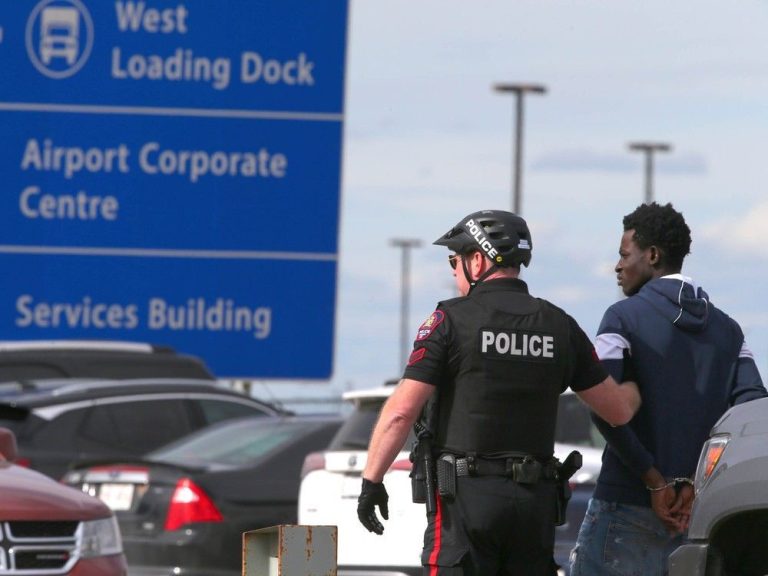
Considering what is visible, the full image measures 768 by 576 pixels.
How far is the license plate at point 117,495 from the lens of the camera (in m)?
11.7

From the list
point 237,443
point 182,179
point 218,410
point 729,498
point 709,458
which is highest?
point 182,179

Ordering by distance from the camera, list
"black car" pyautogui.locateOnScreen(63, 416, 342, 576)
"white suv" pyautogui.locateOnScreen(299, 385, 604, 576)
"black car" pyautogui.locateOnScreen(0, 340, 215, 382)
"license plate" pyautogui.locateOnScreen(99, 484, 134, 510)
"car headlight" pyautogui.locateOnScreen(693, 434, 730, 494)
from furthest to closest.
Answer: "black car" pyautogui.locateOnScreen(0, 340, 215, 382) < "license plate" pyautogui.locateOnScreen(99, 484, 134, 510) < "black car" pyautogui.locateOnScreen(63, 416, 342, 576) < "white suv" pyautogui.locateOnScreen(299, 385, 604, 576) < "car headlight" pyautogui.locateOnScreen(693, 434, 730, 494)

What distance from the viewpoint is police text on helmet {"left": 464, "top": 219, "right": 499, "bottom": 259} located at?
647cm

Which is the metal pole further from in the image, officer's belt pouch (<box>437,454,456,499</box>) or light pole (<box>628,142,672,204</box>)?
officer's belt pouch (<box>437,454,456,499</box>)

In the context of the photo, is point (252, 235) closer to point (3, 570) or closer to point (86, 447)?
point (86, 447)

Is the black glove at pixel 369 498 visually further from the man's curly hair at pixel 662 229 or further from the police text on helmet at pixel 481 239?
the man's curly hair at pixel 662 229

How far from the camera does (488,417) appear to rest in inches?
249

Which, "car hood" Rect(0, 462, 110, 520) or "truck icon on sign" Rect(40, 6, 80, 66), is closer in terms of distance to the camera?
"car hood" Rect(0, 462, 110, 520)

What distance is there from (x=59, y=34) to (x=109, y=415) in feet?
17.5

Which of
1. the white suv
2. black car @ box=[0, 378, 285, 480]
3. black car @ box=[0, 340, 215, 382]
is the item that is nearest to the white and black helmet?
the white suv

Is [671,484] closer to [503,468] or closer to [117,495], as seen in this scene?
[503,468]

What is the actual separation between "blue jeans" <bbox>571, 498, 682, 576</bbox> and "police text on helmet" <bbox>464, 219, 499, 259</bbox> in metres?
0.97

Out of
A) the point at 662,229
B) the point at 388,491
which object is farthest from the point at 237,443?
the point at 662,229

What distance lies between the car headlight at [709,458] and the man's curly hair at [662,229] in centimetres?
71
